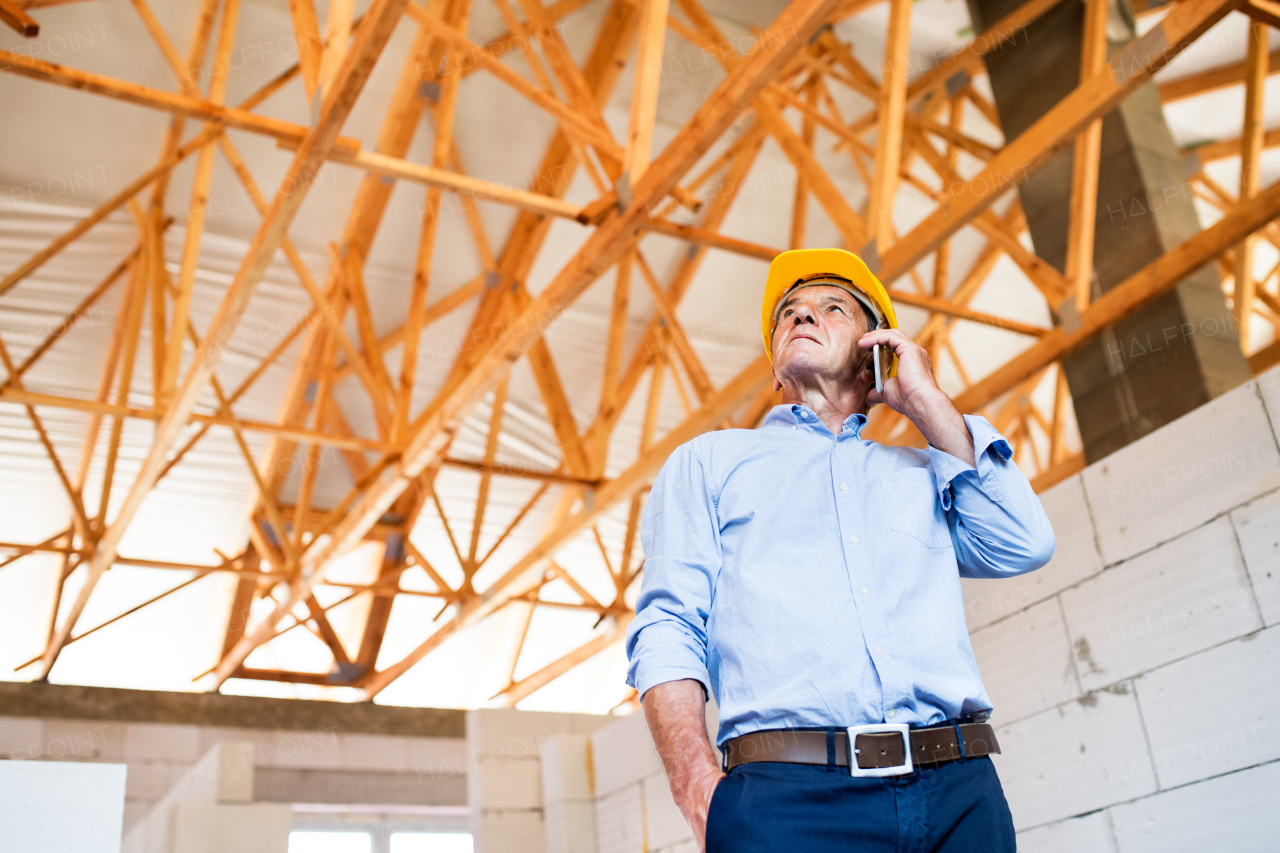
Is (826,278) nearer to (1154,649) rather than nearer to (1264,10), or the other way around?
(1154,649)

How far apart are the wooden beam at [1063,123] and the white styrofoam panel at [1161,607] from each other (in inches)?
75.1

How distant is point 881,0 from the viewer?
859 cm

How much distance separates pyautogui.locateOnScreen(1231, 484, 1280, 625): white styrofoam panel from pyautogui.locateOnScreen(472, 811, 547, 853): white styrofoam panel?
19.2 feet

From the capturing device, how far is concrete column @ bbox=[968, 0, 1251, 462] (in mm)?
6898

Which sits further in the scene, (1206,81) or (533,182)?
(533,182)

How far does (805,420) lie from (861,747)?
61 cm

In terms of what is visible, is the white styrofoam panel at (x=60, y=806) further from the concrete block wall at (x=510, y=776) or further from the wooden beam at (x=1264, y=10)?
the wooden beam at (x=1264, y=10)

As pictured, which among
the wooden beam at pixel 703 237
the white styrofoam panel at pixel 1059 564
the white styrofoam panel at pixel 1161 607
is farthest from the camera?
the wooden beam at pixel 703 237

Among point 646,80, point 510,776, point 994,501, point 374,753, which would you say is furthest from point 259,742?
point 994,501

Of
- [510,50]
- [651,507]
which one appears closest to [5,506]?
[510,50]

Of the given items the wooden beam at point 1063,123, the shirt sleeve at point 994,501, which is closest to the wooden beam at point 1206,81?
the wooden beam at point 1063,123

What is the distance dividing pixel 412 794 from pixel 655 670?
11445mm

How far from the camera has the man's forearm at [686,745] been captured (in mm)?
1449

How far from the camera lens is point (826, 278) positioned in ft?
6.86
